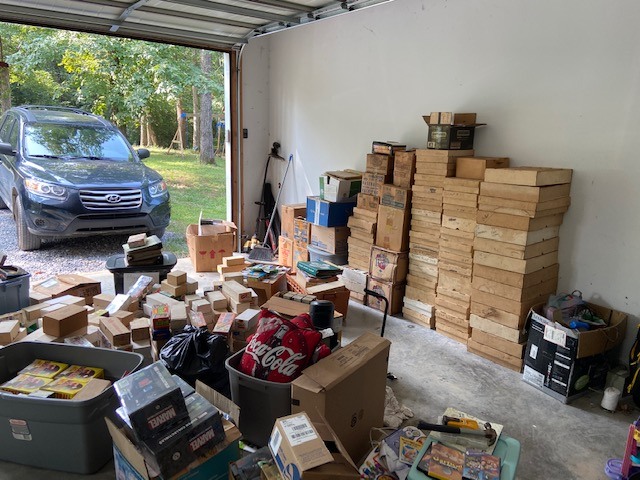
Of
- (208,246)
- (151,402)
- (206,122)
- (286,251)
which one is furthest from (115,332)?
(206,122)

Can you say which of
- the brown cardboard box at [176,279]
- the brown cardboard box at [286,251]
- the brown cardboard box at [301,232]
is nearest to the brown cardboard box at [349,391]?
the brown cardboard box at [176,279]

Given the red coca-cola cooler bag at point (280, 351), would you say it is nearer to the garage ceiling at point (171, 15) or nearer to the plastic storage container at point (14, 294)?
the plastic storage container at point (14, 294)

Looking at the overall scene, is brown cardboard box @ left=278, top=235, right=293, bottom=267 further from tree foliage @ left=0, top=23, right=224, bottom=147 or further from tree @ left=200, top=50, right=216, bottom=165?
tree @ left=200, top=50, right=216, bottom=165

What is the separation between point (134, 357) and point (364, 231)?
266 cm

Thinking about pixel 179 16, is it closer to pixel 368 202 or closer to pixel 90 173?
pixel 90 173

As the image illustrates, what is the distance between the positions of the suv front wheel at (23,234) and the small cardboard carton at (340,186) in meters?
3.33

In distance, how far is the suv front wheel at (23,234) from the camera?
5.11 meters

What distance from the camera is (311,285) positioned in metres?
4.11

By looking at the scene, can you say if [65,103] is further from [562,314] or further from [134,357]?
[562,314]

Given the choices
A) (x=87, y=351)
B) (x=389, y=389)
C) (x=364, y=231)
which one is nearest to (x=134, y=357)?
(x=87, y=351)

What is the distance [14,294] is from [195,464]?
98.1 inches

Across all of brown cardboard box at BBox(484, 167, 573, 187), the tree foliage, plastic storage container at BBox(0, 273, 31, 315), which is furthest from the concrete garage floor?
the tree foliage

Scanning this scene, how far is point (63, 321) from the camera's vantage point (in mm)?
2818

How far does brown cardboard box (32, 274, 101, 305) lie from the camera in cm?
376
